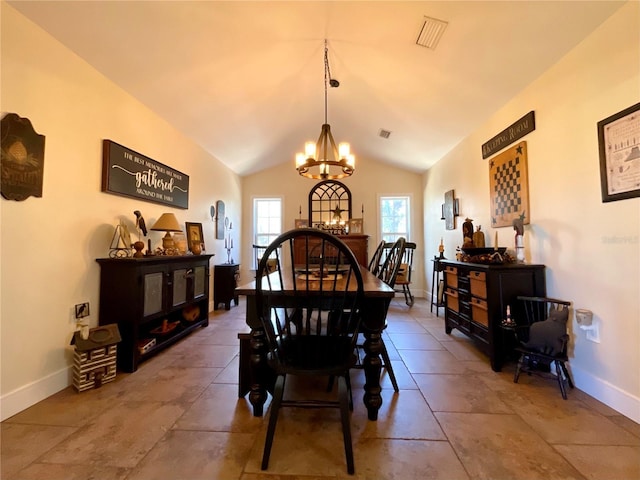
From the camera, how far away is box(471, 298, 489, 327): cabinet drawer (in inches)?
95.3

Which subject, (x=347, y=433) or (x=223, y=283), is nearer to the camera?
(x=347, y=433)

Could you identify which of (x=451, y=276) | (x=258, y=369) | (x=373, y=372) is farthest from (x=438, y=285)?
(x=258, y=369)

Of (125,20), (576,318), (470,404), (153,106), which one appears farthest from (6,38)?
(576,318)

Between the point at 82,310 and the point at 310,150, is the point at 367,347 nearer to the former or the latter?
the point at 310,150

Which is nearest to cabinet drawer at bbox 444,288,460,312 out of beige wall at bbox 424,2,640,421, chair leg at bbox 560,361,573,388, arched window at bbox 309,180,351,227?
beige wall at bbox 424,2,640,421

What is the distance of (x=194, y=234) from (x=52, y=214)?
1893 millimetres

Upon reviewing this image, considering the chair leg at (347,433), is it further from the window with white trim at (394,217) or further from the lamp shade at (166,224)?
the window with white trim at (394,217)

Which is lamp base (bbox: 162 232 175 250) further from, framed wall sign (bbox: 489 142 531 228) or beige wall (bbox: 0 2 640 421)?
framed wall sign (bbox: 489 142 531 228)

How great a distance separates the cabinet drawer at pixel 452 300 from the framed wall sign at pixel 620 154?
5.18 ft

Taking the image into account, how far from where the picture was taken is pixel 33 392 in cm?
179

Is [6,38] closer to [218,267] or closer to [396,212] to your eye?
[218,267]

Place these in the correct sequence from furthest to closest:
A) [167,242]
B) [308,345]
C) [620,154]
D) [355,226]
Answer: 1. [355,226]
2. [167,242]
3. [620,154]
4. [308,345]

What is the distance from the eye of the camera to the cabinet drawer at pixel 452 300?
3029mm

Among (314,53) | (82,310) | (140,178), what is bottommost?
(82,310)
